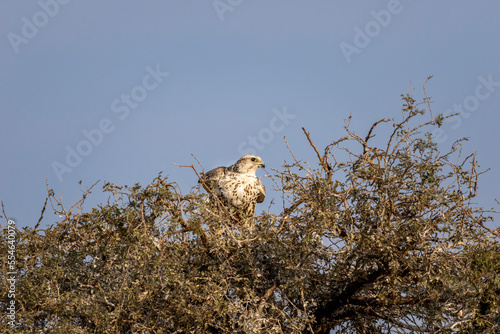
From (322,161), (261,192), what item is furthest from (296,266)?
(261,192)

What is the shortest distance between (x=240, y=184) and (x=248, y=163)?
1.31ft

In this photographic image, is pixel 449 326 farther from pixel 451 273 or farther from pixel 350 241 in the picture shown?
pixel 350 241

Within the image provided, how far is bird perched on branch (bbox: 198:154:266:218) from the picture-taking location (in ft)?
25.7

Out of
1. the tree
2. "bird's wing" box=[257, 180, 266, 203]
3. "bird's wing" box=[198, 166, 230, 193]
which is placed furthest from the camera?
"bird's wing" box=[257, 180, 266, 203]

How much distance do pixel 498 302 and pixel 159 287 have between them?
2.86 metres

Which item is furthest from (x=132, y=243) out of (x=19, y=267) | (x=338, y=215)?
(x=338, y=215)

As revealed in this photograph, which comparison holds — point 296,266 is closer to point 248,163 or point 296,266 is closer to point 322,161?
point 322,161

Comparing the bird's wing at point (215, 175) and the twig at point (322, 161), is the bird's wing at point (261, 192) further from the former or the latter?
the twig at point (322, 161)

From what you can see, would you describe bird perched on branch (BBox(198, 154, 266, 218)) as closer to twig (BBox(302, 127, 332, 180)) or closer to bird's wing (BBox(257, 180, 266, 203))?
bird's wing (BBox(257, 180, 266, 203))

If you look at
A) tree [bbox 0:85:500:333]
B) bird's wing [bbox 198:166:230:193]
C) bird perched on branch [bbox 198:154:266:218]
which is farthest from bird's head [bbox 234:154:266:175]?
tree [bbox 0:85:500:333]

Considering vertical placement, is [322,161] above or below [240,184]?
below

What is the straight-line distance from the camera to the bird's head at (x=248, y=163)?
8156mm

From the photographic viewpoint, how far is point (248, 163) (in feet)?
26.8

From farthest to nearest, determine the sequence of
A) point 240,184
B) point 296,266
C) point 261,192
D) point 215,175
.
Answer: point 261,192 < point 215,175 < point 240,184 < point 296,266
